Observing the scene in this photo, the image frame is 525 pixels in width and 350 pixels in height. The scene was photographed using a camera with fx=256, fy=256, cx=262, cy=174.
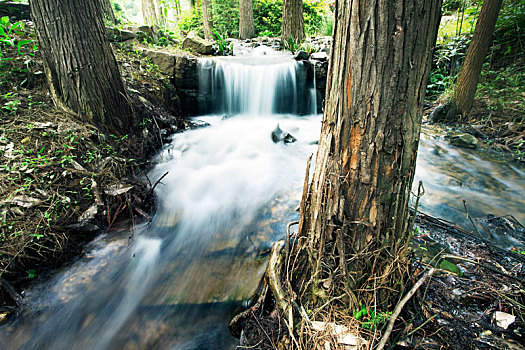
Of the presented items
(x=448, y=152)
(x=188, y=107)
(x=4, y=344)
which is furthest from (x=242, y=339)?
(x=188, y=107)

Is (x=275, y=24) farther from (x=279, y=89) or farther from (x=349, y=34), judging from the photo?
(x=349, y=34)

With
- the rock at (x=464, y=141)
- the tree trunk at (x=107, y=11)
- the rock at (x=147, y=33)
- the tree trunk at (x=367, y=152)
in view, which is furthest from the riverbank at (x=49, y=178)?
the rock at (x=464, y=141)

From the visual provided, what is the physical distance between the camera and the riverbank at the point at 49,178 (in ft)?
7.71

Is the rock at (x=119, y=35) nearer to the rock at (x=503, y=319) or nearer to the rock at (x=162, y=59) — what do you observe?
the rock at (x=162, y=59)

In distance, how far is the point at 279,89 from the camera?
7.29 metres

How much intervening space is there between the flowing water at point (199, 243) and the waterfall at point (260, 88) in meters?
1.48

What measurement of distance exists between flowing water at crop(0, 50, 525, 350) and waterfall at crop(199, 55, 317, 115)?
1.48 m

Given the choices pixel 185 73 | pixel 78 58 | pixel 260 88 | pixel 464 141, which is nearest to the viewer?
pixel 78 58

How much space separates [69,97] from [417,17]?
4143 millimetres

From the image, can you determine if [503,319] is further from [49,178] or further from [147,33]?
[147,33]

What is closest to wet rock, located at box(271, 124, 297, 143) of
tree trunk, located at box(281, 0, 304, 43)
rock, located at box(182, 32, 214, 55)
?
rock, located at box(182, 32, 214, 55)

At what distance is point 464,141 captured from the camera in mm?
5312

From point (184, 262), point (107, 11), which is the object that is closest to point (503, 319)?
point (184, 262)

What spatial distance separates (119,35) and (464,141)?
332 inches
